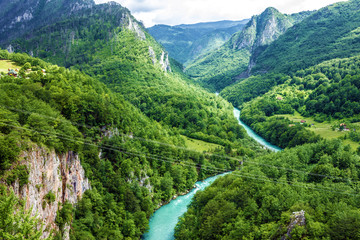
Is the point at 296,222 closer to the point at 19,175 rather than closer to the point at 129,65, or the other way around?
the point at 19,175

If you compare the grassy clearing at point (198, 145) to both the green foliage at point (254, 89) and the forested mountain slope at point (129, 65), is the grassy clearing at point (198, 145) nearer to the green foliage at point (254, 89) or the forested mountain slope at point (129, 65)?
the forested mountain slope at point (129, 65)

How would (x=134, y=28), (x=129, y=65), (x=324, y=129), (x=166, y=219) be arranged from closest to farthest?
1. (x=166, y=219)
2. (x=324, y=129)
3. (x=129, y=65)
4. (x=134, y=28)

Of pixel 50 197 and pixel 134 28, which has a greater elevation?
pixel 134 28

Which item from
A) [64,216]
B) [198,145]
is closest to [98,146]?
[64,216]

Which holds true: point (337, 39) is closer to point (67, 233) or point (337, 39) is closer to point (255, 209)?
point (255, 209)

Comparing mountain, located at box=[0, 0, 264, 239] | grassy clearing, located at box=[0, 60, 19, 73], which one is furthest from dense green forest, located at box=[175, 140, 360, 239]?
grassy clearing, located at box=[0, 60, 19, 73]

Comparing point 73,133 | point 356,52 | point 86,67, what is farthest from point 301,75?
point 73,133
